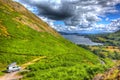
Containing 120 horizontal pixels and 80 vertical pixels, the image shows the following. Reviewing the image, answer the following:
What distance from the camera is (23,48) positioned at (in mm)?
146875

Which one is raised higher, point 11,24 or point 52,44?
point 11,24

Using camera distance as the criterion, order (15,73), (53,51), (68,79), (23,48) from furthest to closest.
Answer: (53,51)
(23,48)
(15,73)
(68,79)

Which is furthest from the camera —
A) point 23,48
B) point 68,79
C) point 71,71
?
point 23,48

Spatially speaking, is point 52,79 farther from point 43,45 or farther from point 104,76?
point 43,45

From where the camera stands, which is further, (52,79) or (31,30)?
(31,30)

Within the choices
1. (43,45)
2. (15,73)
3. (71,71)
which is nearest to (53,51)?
(43,45)

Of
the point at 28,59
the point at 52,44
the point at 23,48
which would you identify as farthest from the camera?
the point at 52,44

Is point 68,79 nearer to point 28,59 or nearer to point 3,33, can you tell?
point 28,59

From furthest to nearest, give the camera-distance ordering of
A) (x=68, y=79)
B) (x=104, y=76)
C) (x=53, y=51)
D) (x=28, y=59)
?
(x=53, y=51) < (x=28, y=59) < (x=68, y=79) < (x=104, y=76)

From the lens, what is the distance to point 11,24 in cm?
18712

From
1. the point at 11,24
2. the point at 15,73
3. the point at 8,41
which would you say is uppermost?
the point at 11,24

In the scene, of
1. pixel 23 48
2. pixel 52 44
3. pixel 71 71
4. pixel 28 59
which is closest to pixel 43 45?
pixel 52 44

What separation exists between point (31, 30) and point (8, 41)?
1751 inches

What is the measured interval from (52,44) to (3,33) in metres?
34.0
